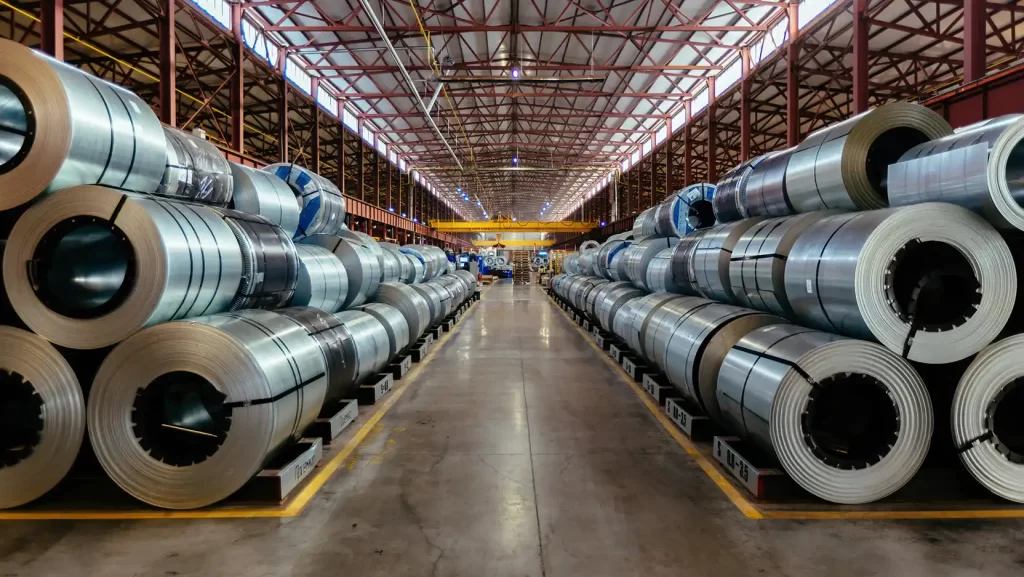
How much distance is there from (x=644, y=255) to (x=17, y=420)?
7883 mm

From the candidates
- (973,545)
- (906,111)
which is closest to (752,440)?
(973,545)

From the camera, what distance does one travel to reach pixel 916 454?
11.7 feet

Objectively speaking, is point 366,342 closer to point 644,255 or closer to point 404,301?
point 404,301

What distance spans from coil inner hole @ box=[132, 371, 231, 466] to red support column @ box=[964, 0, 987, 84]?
1031cm

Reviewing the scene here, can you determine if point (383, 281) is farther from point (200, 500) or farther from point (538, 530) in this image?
point (538, 530)

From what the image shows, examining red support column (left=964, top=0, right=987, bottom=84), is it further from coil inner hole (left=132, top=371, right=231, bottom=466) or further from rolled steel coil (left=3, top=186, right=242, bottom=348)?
coil inner hole (left=132, top=371, right=231, bottom=466)

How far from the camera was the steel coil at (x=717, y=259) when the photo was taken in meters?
5.63

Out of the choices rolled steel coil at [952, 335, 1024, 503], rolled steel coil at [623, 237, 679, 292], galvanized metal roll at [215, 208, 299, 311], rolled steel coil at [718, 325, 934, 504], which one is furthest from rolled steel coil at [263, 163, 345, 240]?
rolled steel coil at [952, 335, 1024, 503]

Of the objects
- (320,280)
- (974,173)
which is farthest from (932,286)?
(320,280)

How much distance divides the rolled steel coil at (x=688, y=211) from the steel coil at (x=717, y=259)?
2.08 m

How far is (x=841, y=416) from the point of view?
12.6 ft

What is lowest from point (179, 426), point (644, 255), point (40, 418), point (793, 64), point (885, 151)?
point (179, 426)

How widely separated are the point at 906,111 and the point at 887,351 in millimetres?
2141

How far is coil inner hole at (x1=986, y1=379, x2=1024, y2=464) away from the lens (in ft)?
11.8
